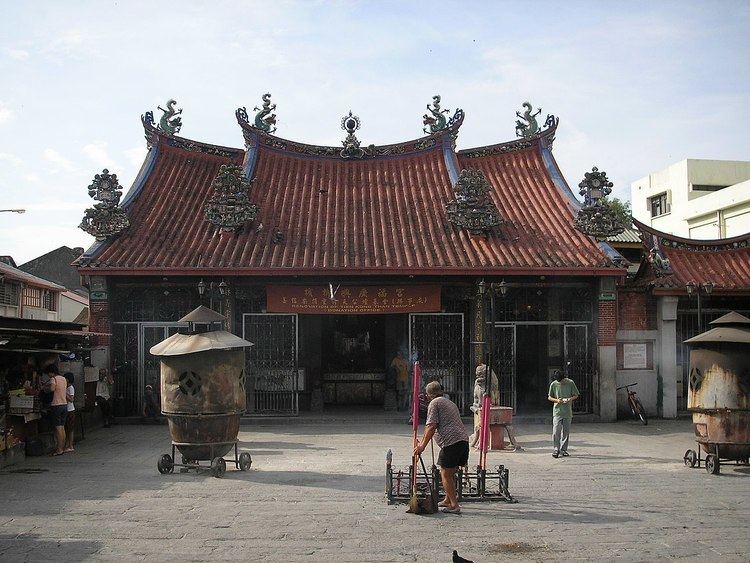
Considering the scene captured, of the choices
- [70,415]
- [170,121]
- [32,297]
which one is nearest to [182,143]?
[170,121]

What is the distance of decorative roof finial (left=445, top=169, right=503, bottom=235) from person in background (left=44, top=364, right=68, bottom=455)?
10.3 m

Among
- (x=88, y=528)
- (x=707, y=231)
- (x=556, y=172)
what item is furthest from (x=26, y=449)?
(x=707, y=231)

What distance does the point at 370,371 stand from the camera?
2177 cm

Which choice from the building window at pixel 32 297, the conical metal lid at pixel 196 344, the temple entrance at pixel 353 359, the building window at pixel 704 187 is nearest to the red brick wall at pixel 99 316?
the temple entrance at pixel 353 359

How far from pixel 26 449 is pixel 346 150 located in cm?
1296

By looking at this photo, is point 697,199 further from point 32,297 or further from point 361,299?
point 32,297

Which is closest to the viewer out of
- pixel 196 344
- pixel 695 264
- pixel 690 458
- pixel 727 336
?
pixel 196 344

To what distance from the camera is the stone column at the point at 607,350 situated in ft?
61.4

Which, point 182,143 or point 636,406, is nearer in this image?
point 636,406

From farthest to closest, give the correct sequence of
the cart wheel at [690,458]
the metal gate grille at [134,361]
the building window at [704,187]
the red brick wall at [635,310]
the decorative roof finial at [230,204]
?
the building window at [704,187] < the decorative roof finial at [230,204] < the red brick wall at [635,310] < the metal gate grille at [134,361] < the cart wheel at [690,458]

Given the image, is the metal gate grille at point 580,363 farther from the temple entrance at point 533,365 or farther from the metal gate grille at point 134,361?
the metal gate grille at point 134,361

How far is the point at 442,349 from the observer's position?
18.8 m

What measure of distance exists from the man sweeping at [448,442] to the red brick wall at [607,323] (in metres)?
10.3

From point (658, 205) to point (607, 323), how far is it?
1196 inches
